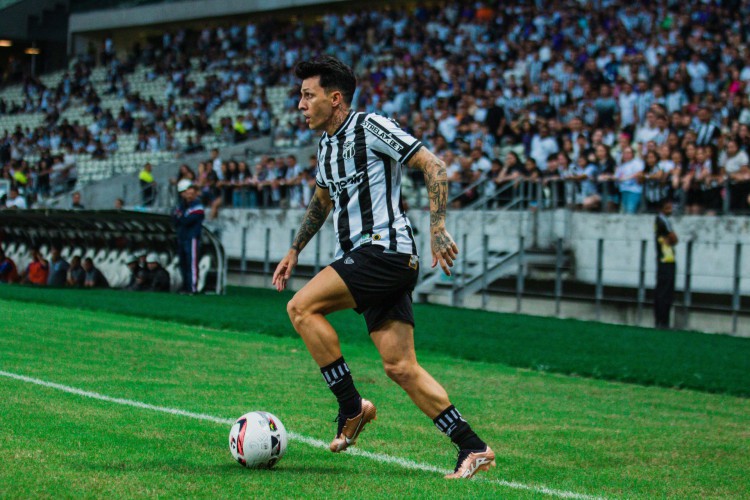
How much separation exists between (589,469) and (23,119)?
147 feet

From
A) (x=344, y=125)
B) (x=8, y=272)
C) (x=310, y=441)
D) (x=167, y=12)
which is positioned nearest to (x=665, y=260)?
(x=310, y=441)

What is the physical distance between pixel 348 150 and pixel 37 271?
19.1 meters

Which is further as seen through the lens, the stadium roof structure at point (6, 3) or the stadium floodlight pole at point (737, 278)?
the stadium roof structure at point (6, 3)

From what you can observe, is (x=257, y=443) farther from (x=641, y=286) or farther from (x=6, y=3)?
(x=6, y=3)

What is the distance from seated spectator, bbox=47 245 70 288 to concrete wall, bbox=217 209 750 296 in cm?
540

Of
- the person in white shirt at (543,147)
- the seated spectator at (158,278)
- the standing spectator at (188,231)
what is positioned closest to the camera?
the standing spectator at (188,231)

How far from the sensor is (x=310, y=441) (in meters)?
7.37

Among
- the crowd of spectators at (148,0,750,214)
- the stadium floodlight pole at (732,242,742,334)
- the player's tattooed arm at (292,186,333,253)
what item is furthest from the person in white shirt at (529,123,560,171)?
the player's tattooed arm at (292,186,333,253)

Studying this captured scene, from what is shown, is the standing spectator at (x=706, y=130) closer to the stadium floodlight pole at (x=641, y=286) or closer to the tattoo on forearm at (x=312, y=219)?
the stadium floodlight pole at (x=641, y=286)

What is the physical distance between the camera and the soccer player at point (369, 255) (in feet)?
20.7

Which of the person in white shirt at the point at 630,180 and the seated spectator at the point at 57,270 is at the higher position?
the person in white shirt at the point at 630,180

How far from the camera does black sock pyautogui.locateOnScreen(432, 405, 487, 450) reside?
6293mm

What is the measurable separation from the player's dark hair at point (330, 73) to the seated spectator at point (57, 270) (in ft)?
60.0

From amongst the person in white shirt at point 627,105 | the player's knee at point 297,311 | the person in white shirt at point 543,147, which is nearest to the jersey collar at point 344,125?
the player's knee at point 297,311
